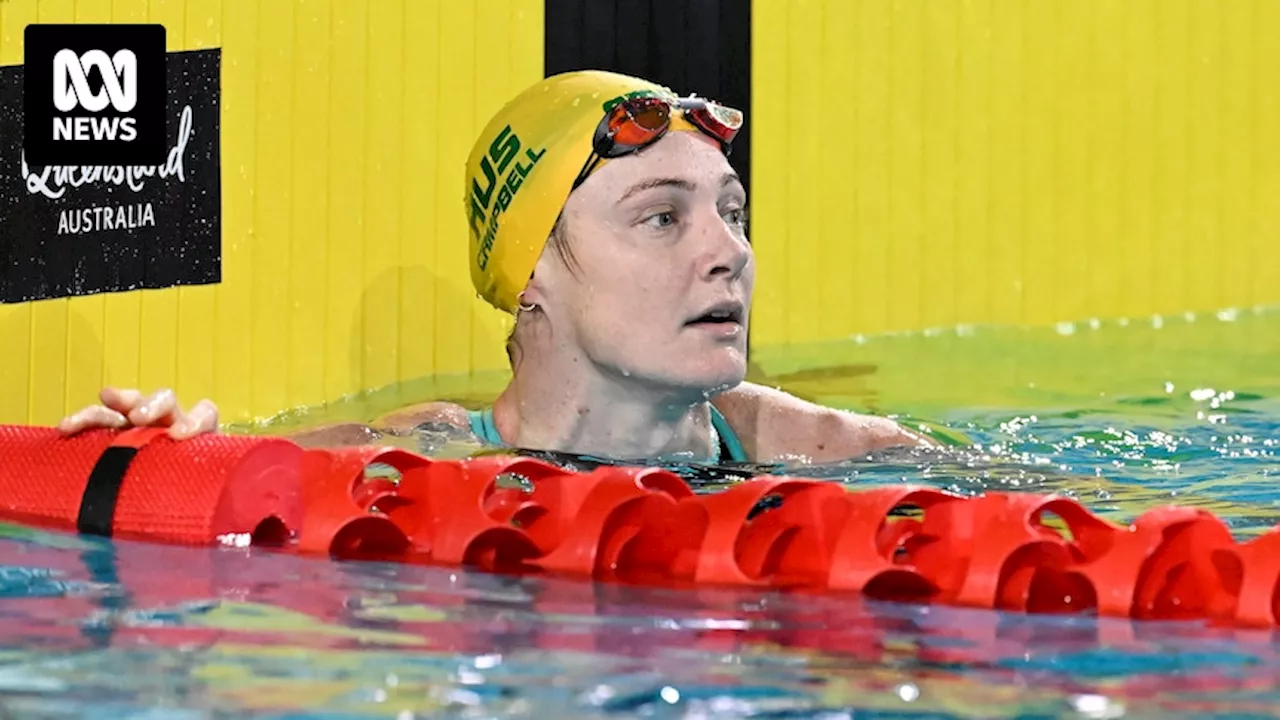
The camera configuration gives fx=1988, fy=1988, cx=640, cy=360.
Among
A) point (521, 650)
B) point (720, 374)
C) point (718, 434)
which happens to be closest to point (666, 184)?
point (720, 374)

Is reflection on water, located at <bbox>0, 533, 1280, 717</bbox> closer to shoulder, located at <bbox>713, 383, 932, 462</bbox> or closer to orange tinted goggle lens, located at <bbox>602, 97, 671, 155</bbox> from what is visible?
orange tinted goggle lens, located at <bbox>602, 97, 671, 155</bbox>

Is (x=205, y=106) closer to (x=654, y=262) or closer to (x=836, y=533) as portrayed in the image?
(x=654, y=262)

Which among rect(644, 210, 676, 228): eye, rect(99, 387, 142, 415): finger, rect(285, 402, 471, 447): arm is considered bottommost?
rect(285, 402, 471, 447): arm

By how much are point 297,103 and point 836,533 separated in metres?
2.73

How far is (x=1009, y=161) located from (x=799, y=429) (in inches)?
121

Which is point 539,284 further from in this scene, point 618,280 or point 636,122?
point 636,122

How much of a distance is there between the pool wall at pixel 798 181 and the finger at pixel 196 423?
1113 mm

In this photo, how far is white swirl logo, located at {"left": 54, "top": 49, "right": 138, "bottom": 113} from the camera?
4.53 m

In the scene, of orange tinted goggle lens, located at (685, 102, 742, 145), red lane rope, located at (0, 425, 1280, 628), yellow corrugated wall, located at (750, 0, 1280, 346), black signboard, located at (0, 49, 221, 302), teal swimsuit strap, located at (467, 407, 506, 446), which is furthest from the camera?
yellow corrugated wall, located at (750, 0, 1280, 346)

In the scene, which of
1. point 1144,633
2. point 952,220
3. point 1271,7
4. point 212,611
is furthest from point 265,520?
point 1271,7

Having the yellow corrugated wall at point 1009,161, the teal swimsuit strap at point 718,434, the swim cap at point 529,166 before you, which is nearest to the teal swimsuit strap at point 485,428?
the teal swimsuit strap at point 718,434

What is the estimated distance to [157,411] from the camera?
351 centimetres

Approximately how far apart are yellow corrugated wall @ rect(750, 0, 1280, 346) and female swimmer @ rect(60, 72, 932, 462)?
89.4 inches

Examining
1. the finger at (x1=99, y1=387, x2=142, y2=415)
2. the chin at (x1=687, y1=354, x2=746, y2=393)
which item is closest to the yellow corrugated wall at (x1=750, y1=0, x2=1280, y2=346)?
the chin at (x1=687, y1=354, x2=746, y2=393)
